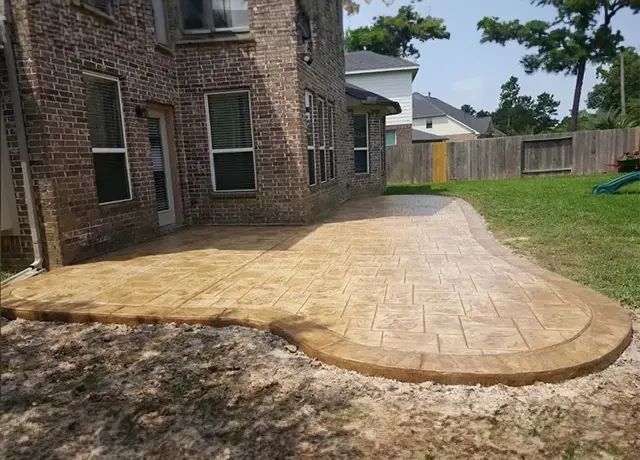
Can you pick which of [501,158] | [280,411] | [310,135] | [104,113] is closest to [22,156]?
[104,113]

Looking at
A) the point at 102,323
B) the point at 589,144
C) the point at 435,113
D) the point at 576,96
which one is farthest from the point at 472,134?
the point at 102,323

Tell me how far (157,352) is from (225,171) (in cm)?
549

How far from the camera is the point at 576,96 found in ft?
85.7

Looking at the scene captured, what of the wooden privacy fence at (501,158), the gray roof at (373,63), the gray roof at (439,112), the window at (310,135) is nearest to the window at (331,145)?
the window at (310,135)

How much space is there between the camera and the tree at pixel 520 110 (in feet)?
213

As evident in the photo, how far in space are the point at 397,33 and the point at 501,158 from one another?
2288 centimetres

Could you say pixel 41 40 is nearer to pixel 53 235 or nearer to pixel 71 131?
pixel 71 131

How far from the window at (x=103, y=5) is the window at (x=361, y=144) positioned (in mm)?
8503

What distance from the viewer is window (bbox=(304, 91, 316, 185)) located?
8.45 meters

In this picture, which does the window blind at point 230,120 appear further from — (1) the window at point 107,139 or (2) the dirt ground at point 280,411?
(2) the dirt ground at point 280,411

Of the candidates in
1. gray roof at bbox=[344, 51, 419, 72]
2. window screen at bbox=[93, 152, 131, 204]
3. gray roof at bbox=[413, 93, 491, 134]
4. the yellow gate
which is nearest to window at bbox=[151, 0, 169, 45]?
window screen at bbox=[93, 152, 131, 204]

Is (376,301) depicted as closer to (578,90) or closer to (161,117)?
(161,117)

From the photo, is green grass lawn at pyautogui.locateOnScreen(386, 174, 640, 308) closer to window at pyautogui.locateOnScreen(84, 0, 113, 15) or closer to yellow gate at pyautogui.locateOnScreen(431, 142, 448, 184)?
window at pyautogui.locateOnScreen(84, 0, 113, 15)

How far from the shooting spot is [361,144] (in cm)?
1390
